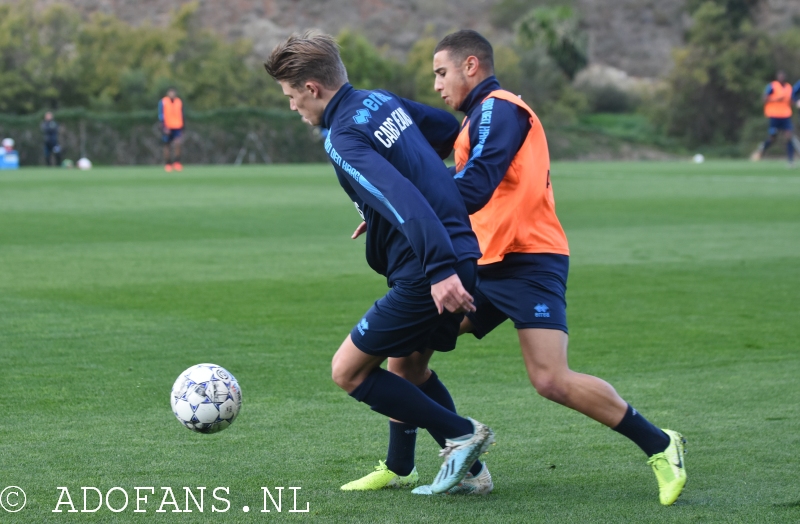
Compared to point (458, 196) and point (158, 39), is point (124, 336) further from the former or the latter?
point (158, 39)

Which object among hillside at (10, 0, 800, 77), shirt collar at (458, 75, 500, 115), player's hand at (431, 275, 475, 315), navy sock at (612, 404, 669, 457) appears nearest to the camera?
player's hand at (431, 275, 475, 315)

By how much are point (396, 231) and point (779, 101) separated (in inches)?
1227

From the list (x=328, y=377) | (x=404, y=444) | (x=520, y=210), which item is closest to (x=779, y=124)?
(x=328, y=377)

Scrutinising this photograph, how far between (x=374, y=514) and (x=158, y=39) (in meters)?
62.5

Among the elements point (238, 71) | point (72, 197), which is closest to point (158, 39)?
point (238, 71)

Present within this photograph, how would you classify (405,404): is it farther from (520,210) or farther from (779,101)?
(779,101)

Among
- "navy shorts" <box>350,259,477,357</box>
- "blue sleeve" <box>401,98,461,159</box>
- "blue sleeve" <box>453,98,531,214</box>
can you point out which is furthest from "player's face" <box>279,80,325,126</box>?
"navy shorts" <box>350,259,477,357</box>

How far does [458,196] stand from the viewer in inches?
159

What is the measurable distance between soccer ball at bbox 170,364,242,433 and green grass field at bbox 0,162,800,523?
0.20m

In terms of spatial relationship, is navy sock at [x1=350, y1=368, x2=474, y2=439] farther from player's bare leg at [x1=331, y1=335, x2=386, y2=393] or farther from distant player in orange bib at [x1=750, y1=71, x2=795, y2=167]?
distant player in orange bib at [x1=750, y1=71, x2=795, y2=167]

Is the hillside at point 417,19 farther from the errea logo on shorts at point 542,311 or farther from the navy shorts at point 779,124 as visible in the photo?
the errea logo on shorts at point 542,311

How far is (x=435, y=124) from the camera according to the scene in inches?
174

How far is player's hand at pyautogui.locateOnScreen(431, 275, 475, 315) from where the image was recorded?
12.0ft

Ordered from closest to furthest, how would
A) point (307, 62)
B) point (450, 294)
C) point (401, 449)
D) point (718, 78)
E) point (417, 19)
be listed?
point (450, 294) < point (307, 62) < point (401, 449) < point (718, 78) < point (417, 19)
